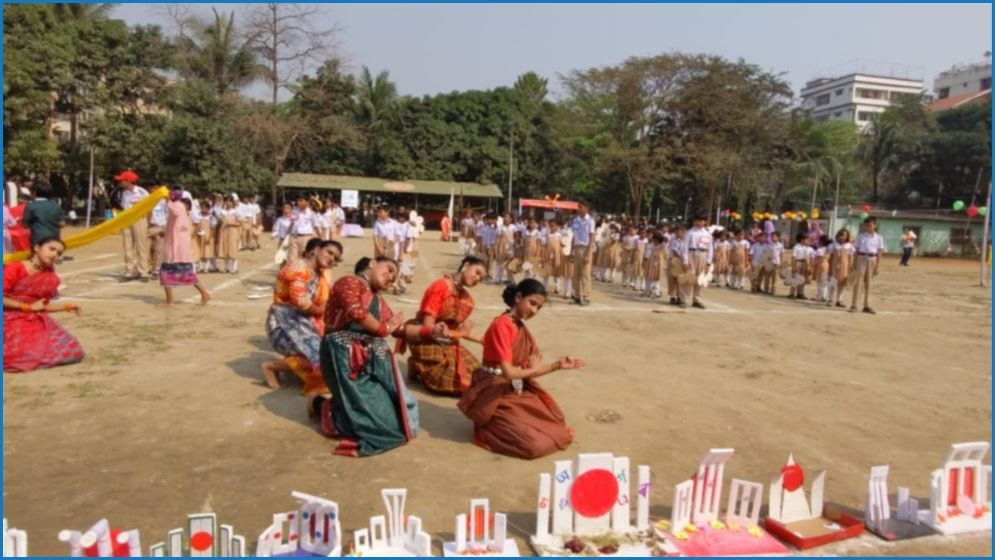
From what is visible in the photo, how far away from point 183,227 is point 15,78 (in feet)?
64.6

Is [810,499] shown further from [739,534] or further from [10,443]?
[10,443]

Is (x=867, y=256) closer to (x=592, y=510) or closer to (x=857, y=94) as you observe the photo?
(x=592, y=510)

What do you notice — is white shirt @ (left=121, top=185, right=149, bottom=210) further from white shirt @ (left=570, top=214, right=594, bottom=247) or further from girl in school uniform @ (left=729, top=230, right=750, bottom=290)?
girl in school uniform @ (left=729, top=230, right=750, bottom=290)

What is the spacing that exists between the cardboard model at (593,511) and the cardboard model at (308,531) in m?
0.99

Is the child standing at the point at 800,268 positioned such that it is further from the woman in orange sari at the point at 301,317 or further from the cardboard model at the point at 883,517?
the cardboard model at the point at 883,517

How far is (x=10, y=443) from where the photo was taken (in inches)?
189

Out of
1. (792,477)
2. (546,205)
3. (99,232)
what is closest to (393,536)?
(792,477)

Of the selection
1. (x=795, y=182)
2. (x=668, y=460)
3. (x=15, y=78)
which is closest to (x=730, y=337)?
(x=668, y=460)

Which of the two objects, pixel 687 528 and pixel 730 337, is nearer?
pixel 687 528

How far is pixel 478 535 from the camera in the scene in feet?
11.5

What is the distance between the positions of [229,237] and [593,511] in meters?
12.8

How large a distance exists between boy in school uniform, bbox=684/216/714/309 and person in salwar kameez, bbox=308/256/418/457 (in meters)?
8.63

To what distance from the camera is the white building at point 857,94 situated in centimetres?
7775

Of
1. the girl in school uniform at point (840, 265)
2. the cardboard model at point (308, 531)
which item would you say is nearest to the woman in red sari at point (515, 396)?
the cardboard model at point (308, 531)
